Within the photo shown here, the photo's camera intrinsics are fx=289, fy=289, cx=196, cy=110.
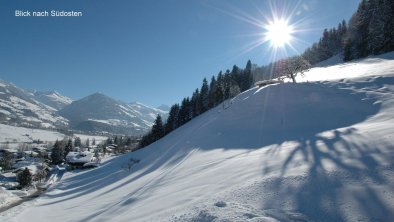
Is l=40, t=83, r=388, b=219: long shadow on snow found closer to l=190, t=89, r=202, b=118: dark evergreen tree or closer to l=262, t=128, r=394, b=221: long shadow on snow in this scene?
l=262, t=128, r=394, b=221: long shadow on snow

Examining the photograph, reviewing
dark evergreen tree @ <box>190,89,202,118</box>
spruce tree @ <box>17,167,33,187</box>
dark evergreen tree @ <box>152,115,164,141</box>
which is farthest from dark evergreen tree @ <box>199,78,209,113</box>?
spruce tree @ <box>17,167,33,187</box>

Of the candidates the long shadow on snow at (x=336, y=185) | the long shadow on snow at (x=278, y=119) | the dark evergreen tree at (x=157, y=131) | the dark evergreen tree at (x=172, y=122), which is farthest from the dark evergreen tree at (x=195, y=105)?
the long shadow on snow at (x=336, y=185)

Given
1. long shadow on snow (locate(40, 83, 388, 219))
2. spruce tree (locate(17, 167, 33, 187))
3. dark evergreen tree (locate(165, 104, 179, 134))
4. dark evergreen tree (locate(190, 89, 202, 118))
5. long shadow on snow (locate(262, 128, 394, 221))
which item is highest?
dark evergreen tree (locate(190, 89, 202, 118))

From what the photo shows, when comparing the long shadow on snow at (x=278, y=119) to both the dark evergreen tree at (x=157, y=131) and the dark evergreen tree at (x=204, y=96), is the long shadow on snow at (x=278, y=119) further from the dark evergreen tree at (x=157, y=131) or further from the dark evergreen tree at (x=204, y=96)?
the dark evergreen tree at (x=157, y=131)

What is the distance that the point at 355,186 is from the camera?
1045cm

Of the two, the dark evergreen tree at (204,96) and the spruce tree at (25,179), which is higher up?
the dark evergreen tree at (204,96)

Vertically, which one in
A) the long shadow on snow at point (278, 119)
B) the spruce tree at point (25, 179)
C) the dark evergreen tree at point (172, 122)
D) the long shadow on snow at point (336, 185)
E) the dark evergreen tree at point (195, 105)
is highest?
the dark evergreen tree at point (195, 105)

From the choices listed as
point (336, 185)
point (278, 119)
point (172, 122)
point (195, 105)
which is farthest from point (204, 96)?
point (336, 185)

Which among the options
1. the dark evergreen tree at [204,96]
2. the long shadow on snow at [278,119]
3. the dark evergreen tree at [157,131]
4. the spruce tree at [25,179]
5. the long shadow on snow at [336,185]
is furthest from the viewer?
the dark evergreen tree at [204,96]

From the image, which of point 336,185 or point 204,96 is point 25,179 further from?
point 336,185

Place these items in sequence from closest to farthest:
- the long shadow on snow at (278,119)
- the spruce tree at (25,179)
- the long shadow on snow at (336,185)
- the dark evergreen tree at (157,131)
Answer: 1. the long shadow on snow at (336,185)
2. the long shadow on snow at (278,119)
3. the spruce tree at (25,179)
4. the dark evergreen tree at (157,131)

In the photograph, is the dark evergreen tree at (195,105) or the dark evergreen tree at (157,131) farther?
the dark evergreen tree at (195,105)

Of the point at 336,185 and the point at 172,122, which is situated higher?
the point at 172,122

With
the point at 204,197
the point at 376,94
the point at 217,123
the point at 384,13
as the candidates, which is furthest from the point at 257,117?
the point at 384,13
